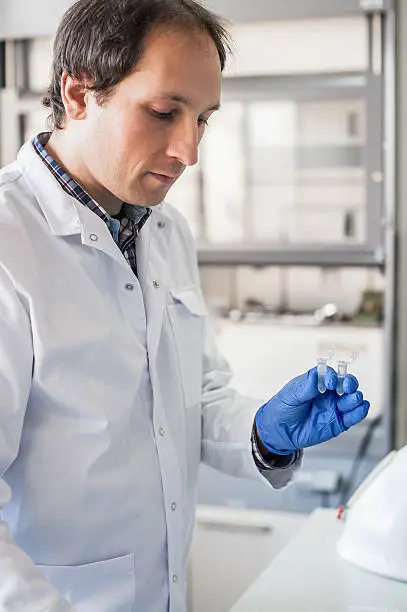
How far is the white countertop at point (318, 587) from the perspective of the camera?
1323 mm

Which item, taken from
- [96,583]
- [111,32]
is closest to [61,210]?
[111,32]

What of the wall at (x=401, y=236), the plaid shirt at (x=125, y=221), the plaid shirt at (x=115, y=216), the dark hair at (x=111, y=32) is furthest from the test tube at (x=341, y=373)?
the wall at (x=401, y=236)

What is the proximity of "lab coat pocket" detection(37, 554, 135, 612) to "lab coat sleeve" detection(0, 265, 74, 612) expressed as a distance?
19cm

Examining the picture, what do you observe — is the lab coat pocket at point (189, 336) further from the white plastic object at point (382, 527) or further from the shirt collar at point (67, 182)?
the white plastic object at point (382, 527)

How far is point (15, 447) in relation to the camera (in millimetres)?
1188

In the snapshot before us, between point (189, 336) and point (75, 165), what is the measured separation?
37 centimetres

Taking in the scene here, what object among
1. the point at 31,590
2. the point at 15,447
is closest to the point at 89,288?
the point at 15,447

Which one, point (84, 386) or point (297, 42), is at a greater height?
point (297, 42)

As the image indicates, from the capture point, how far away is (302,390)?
1302 millimetres

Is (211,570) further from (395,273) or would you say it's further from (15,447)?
(15,447)

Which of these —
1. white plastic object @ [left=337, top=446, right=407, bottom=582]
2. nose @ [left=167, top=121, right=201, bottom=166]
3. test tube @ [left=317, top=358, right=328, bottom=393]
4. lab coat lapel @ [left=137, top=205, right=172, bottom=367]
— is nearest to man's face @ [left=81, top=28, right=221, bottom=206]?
nose @ [left=167, top=121, right=201, bottom=166]

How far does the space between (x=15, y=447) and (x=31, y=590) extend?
0.19 meters

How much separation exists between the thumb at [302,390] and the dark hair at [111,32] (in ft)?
1.57

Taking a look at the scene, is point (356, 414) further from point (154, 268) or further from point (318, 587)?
point (154, 268)
